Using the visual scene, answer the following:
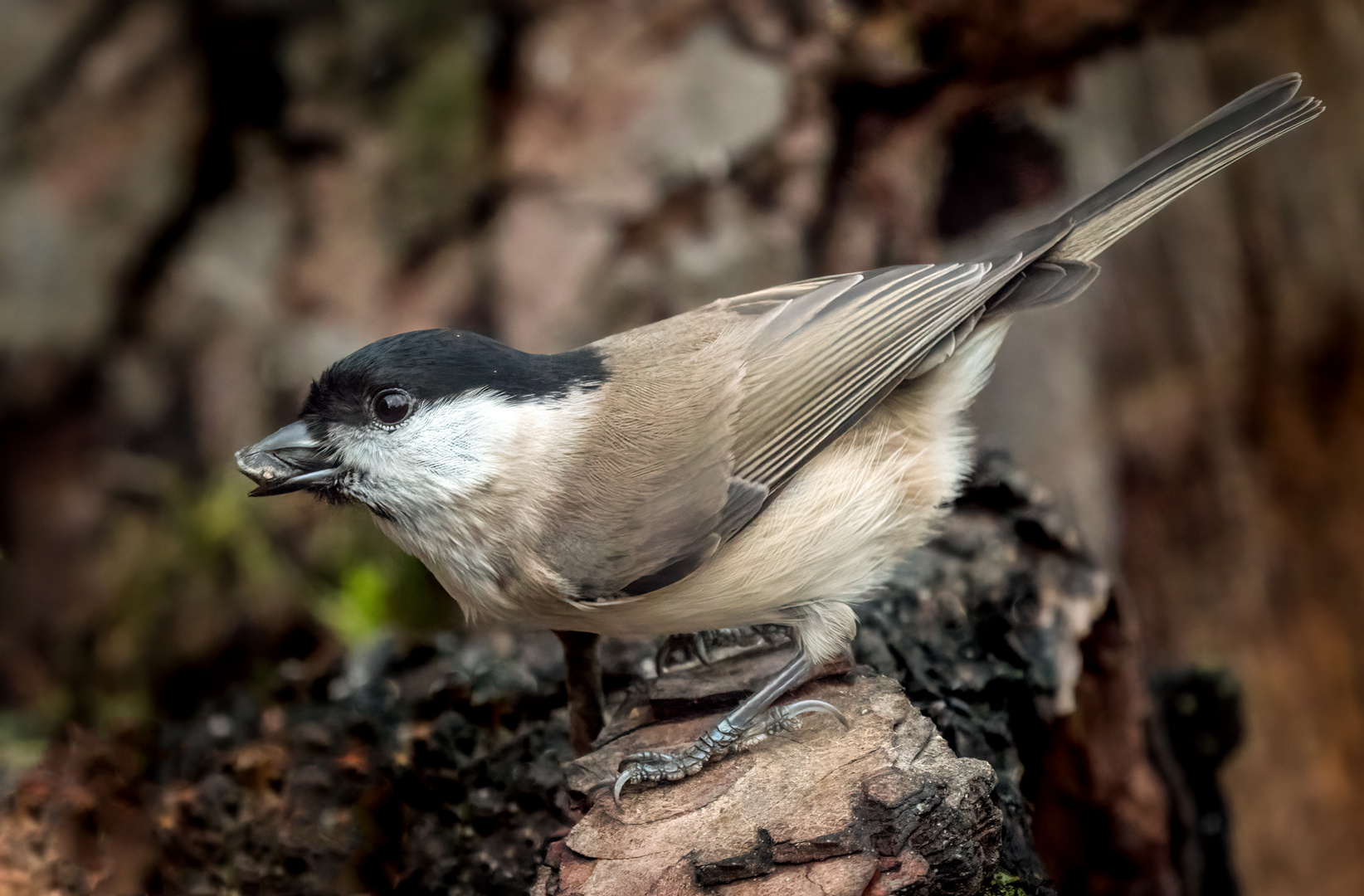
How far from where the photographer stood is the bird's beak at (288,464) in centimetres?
209

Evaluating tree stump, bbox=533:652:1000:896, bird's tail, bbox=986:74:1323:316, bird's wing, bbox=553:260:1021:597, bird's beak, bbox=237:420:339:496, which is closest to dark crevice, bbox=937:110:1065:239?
bird's tail, bbox=986:74:1323:316

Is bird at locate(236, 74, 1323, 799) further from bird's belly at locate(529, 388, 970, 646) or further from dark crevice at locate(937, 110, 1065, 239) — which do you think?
dark crevice at locate(937, 110, 1065, 239)

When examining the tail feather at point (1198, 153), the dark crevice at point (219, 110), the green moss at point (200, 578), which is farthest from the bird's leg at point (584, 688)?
the dark crevice at point (219, 110)

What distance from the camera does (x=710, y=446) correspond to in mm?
2207

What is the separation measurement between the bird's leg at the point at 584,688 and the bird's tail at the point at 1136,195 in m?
1.25

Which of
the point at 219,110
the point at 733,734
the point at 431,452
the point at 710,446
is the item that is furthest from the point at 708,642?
the point at 219,110

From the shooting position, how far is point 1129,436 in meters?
3.72

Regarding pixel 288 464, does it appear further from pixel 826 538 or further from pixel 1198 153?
pixel 1198 153

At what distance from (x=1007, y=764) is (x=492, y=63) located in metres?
3.50

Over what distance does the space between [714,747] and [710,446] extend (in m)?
0.61

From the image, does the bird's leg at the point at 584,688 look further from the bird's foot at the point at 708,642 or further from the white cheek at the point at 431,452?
the white cheek at the point at 431,452

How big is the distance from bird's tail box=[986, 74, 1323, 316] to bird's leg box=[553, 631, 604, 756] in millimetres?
1249

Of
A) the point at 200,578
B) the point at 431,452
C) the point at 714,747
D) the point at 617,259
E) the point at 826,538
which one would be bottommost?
the point at 714,747

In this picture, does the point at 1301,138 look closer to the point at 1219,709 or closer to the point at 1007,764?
the point at 1219,709
